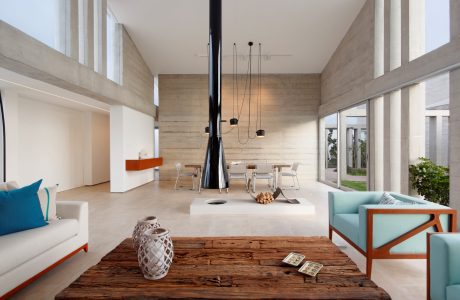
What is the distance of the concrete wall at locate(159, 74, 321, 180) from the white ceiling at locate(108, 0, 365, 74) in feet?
2.79

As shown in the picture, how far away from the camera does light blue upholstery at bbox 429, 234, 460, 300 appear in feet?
4.70

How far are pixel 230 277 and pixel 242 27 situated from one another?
A: 20.8 ft

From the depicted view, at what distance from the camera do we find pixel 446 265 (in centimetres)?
144

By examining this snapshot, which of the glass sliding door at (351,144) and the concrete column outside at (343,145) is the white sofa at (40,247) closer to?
the glass sliding door at (351,144)

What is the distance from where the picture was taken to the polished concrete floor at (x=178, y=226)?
208 centimetres

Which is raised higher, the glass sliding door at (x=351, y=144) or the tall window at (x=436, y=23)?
the tall window at (x=436, y=23)

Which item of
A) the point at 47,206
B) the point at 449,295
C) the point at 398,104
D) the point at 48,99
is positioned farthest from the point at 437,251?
the point at 48,99

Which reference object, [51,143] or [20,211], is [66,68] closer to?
[20,211]

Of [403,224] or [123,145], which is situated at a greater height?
[123,145]

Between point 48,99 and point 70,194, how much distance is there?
231cm

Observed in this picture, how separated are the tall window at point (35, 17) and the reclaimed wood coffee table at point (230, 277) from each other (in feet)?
12.5

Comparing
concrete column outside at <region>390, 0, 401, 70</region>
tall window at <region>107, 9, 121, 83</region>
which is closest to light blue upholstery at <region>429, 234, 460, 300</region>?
concrete column outside at <region>390, 0, 401, 70</region>

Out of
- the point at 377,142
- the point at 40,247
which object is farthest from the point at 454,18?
the point at 40,247

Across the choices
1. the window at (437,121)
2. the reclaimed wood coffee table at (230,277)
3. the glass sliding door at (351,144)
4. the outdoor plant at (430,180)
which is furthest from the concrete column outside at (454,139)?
the glass sliding door at (351,144)
